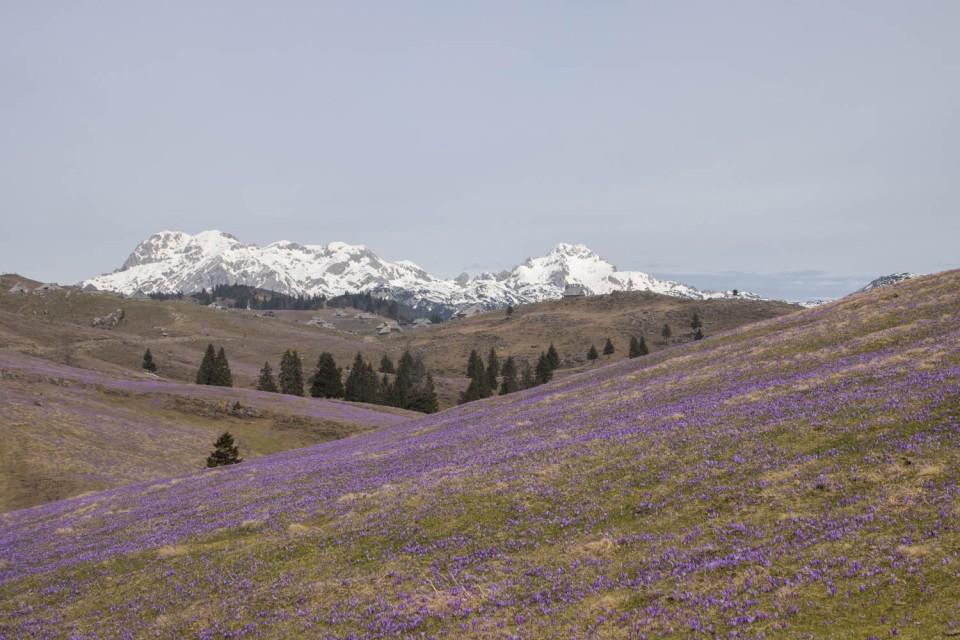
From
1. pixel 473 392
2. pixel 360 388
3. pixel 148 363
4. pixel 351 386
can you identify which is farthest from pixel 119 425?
pixel 473 392

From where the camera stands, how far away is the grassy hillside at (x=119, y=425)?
4553 centimetres

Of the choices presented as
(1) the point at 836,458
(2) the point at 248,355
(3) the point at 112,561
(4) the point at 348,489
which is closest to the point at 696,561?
(1) the point at 836,458

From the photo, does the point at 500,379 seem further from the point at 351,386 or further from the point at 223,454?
the point at 223,454

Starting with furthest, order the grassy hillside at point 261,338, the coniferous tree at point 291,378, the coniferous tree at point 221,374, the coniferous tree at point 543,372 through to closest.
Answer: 1. the grassy hillside at point 261,338
2. the coniferous tree at point 543,372
3. the coniferous tree at point 291,378
4. the coniferous tree at point 221,374

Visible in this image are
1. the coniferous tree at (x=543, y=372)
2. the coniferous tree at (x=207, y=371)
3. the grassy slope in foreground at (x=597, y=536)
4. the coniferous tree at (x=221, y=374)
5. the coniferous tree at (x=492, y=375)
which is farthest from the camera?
the coniferous tree at (x=492, y=375)

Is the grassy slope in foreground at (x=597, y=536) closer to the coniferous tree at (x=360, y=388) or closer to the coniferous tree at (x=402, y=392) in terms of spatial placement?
the coniferous tree at (x=360, y=388)

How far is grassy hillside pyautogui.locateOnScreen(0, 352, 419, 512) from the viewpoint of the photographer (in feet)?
149

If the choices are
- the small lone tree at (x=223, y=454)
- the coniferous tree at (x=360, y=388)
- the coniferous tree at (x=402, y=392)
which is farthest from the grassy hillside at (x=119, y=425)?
the coniferous tree at (x=402, y=392)

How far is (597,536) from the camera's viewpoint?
13484 mm

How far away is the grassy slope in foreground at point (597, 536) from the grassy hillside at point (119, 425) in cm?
2122

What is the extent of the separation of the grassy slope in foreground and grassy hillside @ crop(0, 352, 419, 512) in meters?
21.2

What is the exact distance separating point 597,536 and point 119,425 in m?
62.6

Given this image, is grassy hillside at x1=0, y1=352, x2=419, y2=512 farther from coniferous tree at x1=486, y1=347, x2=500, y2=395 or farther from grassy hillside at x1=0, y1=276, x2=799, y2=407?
grassy hillside at x1=0, y1=276, x2=799, y2=407

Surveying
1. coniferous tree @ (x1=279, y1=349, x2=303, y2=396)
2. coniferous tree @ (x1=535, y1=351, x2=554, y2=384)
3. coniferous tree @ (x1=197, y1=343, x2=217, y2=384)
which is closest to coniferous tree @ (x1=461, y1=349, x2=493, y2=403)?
coniferous tree @ (x1=535, y1=351, x2=554, y2=384)
